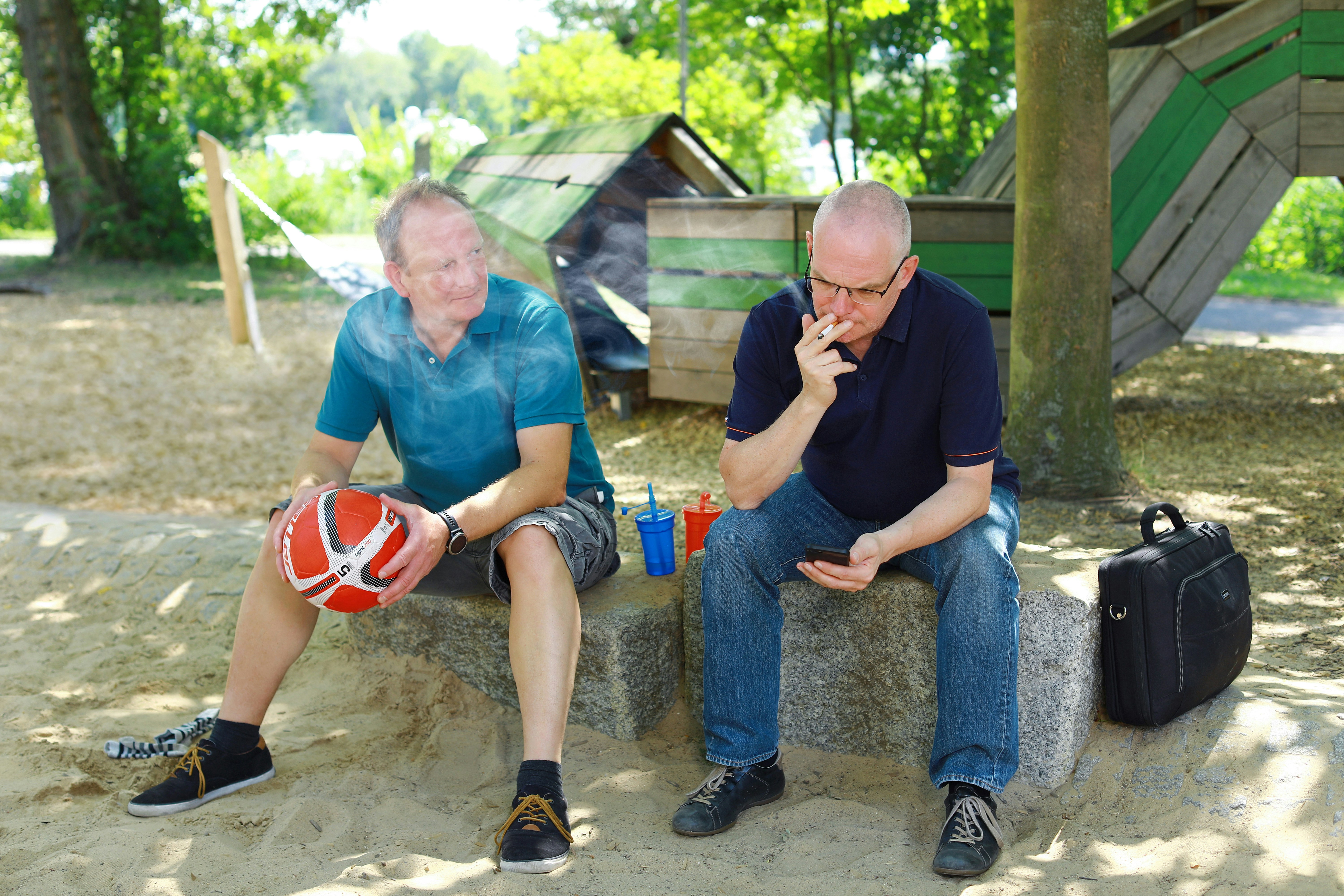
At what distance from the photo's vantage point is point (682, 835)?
2.52 m

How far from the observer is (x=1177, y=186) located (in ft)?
18.5

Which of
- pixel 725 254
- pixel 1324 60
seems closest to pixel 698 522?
pixel 725 254

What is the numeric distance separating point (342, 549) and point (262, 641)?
473mm

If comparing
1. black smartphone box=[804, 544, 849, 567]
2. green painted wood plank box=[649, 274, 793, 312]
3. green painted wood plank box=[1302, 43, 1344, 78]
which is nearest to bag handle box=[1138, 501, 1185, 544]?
black smartphone box=[804, 544, 849, 567]

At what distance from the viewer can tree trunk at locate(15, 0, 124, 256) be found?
13.3 meters

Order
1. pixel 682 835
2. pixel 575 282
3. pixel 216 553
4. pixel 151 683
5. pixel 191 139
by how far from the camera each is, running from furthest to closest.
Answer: pixel 191 139 < pixel 575 282 < pixel 216 553 < pixel 151 683 < pixel 682 835

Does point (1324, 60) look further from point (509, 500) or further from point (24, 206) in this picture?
point (24, 206)

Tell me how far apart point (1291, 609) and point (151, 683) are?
378 centimetres

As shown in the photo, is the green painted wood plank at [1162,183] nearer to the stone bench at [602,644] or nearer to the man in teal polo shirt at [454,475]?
the stone bench at [602,644]

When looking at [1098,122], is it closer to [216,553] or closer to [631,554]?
[631,554]

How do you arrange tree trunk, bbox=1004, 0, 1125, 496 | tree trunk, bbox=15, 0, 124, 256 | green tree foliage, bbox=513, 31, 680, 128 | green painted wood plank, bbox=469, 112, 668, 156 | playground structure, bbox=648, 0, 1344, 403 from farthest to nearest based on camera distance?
green tree foliage, bbox=513, 31, 680, 128 < tree trunk, bbox=15, 0, 124, 256 < green painted wood plank, bbox=469, 112, 668, 156 < playground structure, bbox=648, 0, 1344, 403 < tree trunk, bbox=1004, 0, 1125, 496

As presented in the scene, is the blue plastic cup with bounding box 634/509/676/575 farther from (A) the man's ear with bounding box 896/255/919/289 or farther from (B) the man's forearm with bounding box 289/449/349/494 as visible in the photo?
(A) the man's ear with bounding box 896/255/919/289

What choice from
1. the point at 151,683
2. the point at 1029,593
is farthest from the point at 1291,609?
the point at 151,683

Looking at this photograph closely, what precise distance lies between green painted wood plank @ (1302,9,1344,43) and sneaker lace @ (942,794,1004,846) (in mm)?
5152
